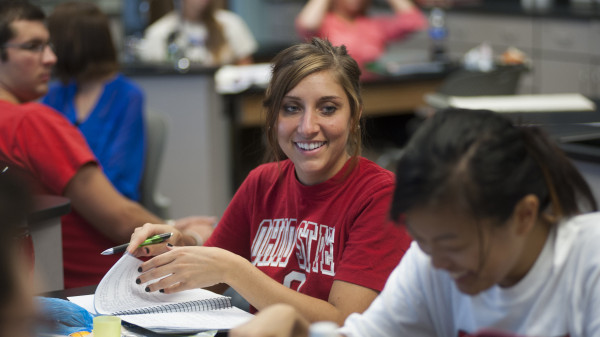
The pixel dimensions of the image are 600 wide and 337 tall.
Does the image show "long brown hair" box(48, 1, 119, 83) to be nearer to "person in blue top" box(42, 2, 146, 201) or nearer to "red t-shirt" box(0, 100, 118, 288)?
"person in blue top" box(42, 2, 146, 201)

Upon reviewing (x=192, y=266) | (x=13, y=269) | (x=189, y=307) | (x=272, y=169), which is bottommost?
(x=189, y=307)

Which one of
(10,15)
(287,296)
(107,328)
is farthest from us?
(10,15)

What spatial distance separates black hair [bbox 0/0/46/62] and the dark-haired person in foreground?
62.4 inches

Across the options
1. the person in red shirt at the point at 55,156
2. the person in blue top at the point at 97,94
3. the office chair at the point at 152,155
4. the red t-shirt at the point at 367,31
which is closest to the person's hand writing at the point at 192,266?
the person in red shirt at the point at 55,156

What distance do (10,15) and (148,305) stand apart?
1250 millimetres

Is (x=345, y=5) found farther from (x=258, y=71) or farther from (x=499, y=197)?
(x=499, y=197)

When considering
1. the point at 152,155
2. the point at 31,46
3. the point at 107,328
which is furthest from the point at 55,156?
the point at 152,155

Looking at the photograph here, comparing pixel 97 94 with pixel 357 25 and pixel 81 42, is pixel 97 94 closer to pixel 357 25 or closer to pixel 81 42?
pixel 81 42

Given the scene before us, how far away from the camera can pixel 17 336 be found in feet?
2.54

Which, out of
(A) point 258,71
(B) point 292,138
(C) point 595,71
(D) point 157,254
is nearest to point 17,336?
(D) point 157,254

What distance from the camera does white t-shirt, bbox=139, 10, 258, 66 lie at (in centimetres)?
458

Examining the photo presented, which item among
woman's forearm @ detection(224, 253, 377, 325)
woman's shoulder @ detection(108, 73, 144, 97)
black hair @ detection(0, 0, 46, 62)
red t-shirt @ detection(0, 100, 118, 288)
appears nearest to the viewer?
woman's forearm @ detection(224, 253, 377, 325)

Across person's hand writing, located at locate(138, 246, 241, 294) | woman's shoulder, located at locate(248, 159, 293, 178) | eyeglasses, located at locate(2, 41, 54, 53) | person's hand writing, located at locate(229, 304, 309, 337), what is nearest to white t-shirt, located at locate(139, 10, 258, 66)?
eyeglasses, located at locate(2, 41, 54, 53)

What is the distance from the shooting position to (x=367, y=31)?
5.03 meters
